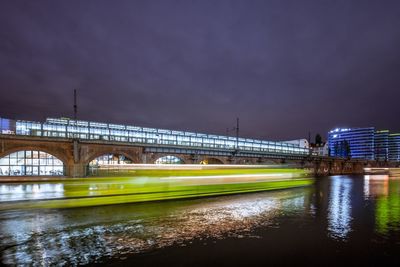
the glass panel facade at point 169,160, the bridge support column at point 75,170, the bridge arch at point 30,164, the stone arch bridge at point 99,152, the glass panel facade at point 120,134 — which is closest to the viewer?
the stone arch bridge at point 99,152

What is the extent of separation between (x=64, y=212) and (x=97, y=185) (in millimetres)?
3376

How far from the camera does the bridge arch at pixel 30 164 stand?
136 feet

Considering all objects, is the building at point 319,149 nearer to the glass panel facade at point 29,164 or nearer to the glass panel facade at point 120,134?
the glass panel facade at point 120,134

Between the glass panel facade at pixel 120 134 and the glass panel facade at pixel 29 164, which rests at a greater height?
the glass panel facade at pixel 120 134


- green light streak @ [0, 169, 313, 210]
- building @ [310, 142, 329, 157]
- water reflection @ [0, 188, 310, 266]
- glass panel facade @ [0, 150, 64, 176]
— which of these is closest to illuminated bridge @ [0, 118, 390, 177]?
glass panel facade @ [0, 150, 64, 176]

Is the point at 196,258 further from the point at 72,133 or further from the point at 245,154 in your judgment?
the point at 245,154

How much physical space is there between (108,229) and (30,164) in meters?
40.0

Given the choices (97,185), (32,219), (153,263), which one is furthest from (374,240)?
(97,185)

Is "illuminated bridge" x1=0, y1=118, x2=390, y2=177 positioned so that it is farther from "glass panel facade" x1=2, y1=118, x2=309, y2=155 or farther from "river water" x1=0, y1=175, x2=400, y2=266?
"river water" x1=0, y1=175, x2=400, y2=266

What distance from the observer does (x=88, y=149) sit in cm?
4416

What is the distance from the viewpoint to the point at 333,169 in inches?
3932

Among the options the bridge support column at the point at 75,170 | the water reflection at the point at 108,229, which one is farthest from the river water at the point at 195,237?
the bridge support column at the point at 75,170

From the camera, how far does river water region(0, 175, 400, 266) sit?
6.83 metres

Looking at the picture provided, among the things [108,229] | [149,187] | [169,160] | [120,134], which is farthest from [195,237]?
[120,134]
